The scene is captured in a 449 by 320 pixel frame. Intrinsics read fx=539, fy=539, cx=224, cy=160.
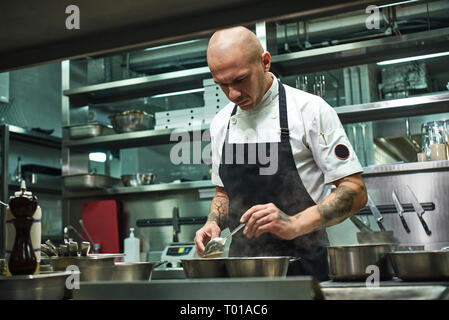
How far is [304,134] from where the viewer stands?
189 cm

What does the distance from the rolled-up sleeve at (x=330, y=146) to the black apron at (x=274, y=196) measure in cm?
11

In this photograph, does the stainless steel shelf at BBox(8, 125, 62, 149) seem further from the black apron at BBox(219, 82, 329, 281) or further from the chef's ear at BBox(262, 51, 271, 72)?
the chef's ear at BBox(262, 51, 271, 72)

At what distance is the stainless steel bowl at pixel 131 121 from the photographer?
3.98 meters

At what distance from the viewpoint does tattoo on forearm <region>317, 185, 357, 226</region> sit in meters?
1.61

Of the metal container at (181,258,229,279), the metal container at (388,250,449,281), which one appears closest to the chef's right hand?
the metal container at (181,258,229,279)

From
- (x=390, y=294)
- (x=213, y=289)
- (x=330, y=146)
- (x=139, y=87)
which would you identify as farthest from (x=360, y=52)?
(x=213, y=289)

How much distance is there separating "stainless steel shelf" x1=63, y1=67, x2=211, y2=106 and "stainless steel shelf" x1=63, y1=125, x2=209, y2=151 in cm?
36

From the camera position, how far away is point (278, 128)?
1.95 m

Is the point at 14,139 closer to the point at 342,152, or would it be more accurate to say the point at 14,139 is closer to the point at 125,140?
the point at 125,140

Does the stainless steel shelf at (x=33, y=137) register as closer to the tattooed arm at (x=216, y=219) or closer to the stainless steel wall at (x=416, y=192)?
the stainless steel wall at (x=416, y=192)

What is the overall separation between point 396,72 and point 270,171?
2405 millimetres

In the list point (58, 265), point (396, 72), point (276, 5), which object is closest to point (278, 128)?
point (276, 5)

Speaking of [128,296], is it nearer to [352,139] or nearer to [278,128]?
[278,128]

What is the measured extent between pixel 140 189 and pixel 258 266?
2978 mm
